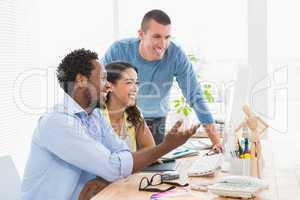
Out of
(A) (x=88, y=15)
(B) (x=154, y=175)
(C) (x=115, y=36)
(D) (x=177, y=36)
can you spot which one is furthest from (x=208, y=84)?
(B) (x=154, y=175)

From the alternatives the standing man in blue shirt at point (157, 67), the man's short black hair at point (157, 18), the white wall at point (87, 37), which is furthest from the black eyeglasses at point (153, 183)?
the white wall at point (87, 37)

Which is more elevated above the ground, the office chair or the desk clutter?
the desk clutter

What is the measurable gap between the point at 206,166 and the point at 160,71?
1030 millimetres

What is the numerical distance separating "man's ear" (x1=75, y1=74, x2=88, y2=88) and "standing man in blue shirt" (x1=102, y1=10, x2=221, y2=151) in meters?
0.88

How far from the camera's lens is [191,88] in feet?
8.64

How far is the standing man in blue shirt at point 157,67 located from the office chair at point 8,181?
99 centimetres

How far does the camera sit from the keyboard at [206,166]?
173 centimetres

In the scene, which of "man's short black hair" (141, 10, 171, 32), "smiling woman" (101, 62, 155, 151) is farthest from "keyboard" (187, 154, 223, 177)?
"man's short black hair" (141, 10, 171, 32)

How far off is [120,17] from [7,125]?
4.63 ft

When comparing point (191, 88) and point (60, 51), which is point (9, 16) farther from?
→ point (191, 88)

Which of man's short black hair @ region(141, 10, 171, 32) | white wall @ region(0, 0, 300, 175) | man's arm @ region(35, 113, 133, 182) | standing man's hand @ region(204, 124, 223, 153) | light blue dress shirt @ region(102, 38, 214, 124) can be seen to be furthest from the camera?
white wall @ region(0, 0, 300, 175)

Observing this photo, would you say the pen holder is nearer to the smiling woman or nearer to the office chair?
the smiling woman

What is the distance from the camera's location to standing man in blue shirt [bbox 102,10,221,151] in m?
2.55

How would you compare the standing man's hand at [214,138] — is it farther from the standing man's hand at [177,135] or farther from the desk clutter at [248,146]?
the standing man's hand at [177,135]
